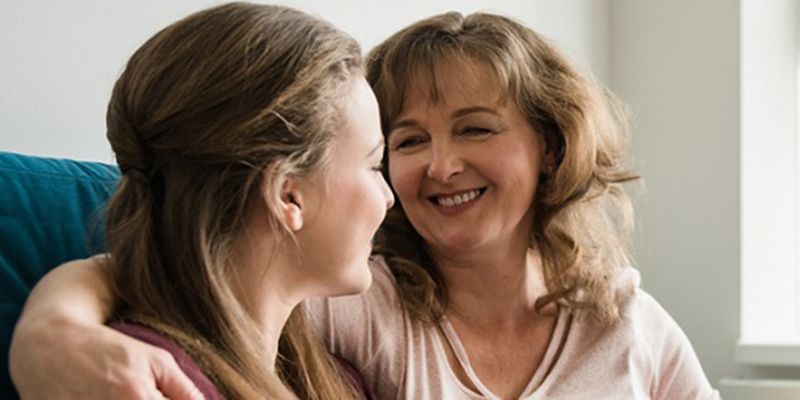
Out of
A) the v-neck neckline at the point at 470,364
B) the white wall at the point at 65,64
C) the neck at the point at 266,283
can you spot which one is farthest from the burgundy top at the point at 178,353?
the v-neck neckline at the point at 470,364

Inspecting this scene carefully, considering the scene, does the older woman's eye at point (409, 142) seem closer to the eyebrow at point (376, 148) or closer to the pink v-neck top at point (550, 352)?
the pink v-neck top at point (550, 352)

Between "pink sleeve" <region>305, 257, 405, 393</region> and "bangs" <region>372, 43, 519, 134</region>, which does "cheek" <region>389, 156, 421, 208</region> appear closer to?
"bangs" <region>372, 43, 519, 134</region>

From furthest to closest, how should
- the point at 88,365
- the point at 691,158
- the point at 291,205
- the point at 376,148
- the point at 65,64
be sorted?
the point at 691,158 < the point at 65,64 < the point at 376,148 < the point at 291,205 < the point at 88,365

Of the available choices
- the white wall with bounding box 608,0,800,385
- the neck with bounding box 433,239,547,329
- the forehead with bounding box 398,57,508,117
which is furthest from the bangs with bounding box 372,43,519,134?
the white wall with bounding box 608,0,800,385

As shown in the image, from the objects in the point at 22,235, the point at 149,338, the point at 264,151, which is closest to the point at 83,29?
the point at 22,235

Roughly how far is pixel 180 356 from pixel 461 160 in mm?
673

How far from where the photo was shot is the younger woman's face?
1.44 m

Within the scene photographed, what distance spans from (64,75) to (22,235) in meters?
0.38

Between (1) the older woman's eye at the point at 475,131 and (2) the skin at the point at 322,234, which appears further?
(1) the older woman's eye at the point at 475,131

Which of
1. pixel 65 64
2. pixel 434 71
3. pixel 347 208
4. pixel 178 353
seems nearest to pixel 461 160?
pixel 434 71

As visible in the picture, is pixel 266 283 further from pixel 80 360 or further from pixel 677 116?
pixel 677 116

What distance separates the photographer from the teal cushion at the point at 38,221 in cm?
141

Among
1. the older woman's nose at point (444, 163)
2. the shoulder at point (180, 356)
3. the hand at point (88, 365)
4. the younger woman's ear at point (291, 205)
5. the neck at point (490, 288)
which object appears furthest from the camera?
the neck at point (490, 288)

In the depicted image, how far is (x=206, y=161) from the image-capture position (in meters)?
1.35
